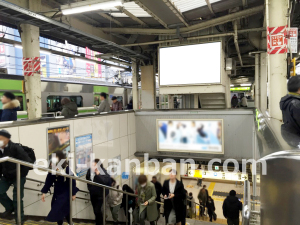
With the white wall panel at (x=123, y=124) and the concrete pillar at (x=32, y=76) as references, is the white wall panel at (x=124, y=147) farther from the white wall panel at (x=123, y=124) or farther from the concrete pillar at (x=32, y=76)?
the concrete pillar at (x=32, y=76)

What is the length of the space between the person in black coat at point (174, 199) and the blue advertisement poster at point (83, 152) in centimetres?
195

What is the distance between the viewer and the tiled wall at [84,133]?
3.68 meters

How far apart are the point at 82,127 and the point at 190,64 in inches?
155

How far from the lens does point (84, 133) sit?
5383 mm

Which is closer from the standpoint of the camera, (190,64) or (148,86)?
(190,64)

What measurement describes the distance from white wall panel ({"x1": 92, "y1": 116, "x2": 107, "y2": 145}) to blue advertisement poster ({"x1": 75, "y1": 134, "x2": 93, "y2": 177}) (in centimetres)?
23

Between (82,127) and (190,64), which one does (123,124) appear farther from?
(190,64)

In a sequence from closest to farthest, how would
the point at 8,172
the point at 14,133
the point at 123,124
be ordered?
the point at 8,172 < the point at 14,133 < the point at 123,124

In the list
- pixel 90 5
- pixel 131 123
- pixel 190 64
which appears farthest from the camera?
pixel 131 123

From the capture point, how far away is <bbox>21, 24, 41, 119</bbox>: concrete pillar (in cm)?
484

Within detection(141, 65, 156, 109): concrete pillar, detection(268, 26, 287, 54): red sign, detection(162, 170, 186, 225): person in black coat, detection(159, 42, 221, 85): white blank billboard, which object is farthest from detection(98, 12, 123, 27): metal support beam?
detection(162, 170, 186, 225): person in black coat

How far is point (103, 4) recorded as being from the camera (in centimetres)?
390

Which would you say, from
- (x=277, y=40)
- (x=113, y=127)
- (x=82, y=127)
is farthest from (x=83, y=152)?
(x=277, y=40)

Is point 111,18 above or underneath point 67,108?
above
